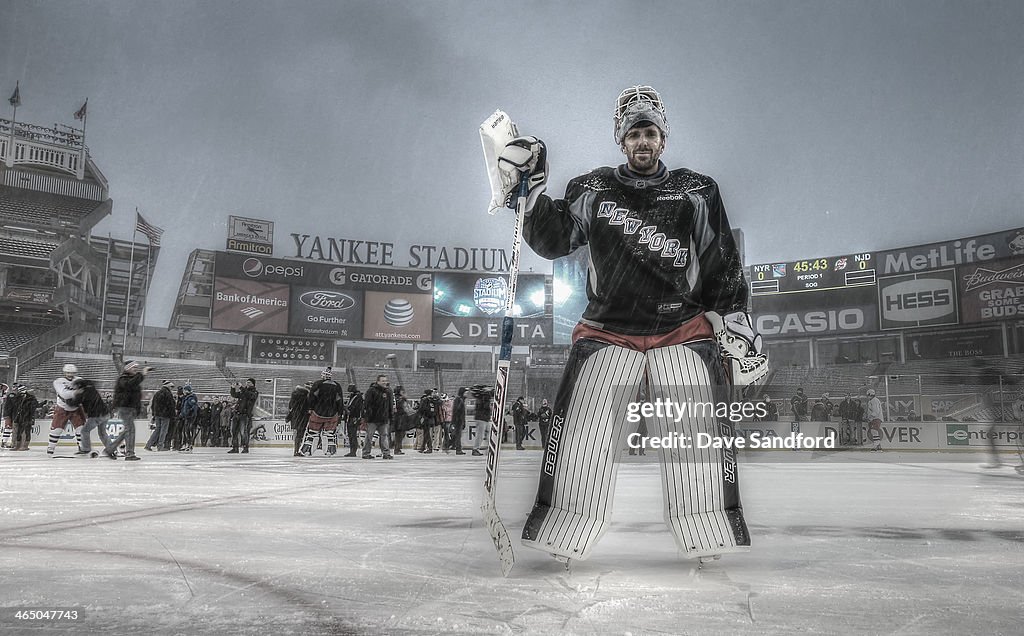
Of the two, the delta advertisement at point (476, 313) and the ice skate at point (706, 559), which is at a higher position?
the delta advertisement at point (476, 313)

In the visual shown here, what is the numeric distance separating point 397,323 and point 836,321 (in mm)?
22350

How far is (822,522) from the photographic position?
311 cm

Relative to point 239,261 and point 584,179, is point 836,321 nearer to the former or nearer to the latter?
point 239,261

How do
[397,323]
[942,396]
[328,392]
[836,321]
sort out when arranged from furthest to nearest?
[397,323], [836,321], [942,396], [328,392]

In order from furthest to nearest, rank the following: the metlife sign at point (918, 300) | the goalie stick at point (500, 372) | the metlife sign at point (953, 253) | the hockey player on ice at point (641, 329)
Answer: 1. the metlife sign at point (918, 300)
2. the metlife sign at point (953, 253)
3. the hockey player on ice at point (641, 329)
4. the goalie stick at point (500, 372)

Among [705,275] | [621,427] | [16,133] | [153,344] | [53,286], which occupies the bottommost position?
[621,427]

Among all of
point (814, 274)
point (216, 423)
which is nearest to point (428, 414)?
point (216, 423)

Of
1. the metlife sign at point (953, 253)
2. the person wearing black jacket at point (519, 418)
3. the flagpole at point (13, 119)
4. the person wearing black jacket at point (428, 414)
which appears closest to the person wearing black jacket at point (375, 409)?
the person wearing black jacket at point (428, 414)

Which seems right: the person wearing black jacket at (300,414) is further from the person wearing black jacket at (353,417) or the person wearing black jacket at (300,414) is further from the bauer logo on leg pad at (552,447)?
the bauer logo on leg pad at (552,447)

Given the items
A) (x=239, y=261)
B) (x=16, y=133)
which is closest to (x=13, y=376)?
(x=239, y=261)

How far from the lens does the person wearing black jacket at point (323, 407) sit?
11703mm

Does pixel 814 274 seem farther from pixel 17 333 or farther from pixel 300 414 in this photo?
pixel 17 333

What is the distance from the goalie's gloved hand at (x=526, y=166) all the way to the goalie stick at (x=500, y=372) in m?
0.02

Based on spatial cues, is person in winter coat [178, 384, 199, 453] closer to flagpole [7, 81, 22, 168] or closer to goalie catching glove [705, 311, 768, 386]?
goalie catching glove [705, 311, 768, 386]
